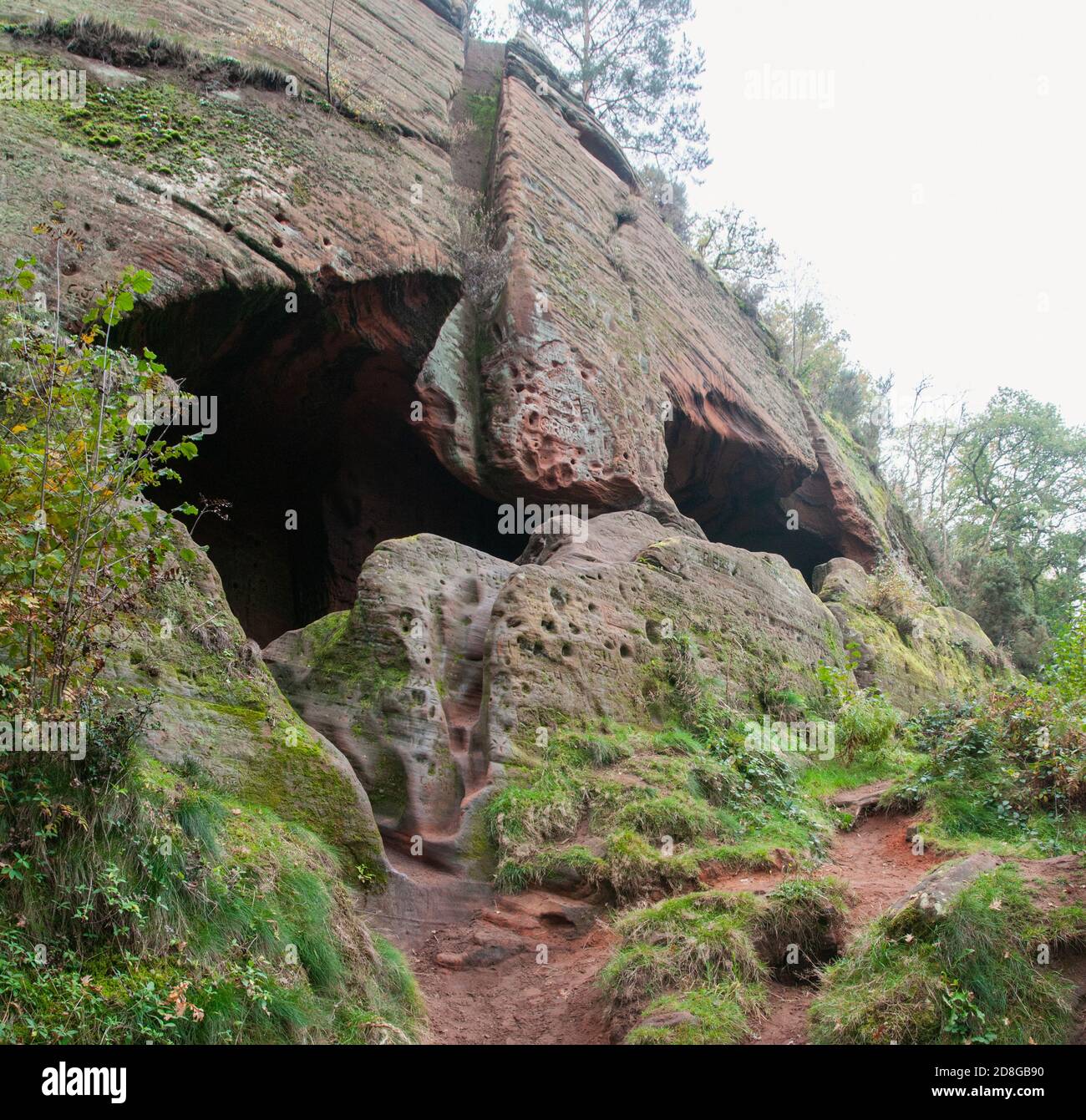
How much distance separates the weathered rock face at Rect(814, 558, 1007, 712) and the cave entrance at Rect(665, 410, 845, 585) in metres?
1.54

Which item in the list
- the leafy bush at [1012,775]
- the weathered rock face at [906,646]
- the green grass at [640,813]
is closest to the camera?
the green grass at [640,813]

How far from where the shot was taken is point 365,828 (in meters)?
5.67

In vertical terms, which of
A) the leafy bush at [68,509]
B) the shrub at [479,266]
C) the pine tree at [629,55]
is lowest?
the leafy bush at [68,509]

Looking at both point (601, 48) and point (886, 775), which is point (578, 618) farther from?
point (601, 48)

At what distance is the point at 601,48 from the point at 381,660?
22.3m

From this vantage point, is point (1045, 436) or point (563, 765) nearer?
point (563, 765)

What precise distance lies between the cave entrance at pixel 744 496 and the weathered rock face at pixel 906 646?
1.54m

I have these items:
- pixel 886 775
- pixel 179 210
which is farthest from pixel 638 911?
pixel 179 210

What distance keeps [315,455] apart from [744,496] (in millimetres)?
8772

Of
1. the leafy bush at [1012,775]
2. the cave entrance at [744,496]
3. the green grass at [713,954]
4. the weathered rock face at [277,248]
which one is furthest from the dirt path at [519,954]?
the cave entrance at [744,496]

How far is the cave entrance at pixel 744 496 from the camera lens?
→ 1466 cm

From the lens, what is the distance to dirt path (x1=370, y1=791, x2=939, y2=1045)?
4707 millimetres

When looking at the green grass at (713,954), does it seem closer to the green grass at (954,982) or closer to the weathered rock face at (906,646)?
the green grass at (954,982)

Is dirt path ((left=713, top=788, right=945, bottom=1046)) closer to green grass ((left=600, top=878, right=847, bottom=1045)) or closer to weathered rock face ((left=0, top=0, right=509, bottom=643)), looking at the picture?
green grass ((left=600, top=878, right=847, bottom=1045))
